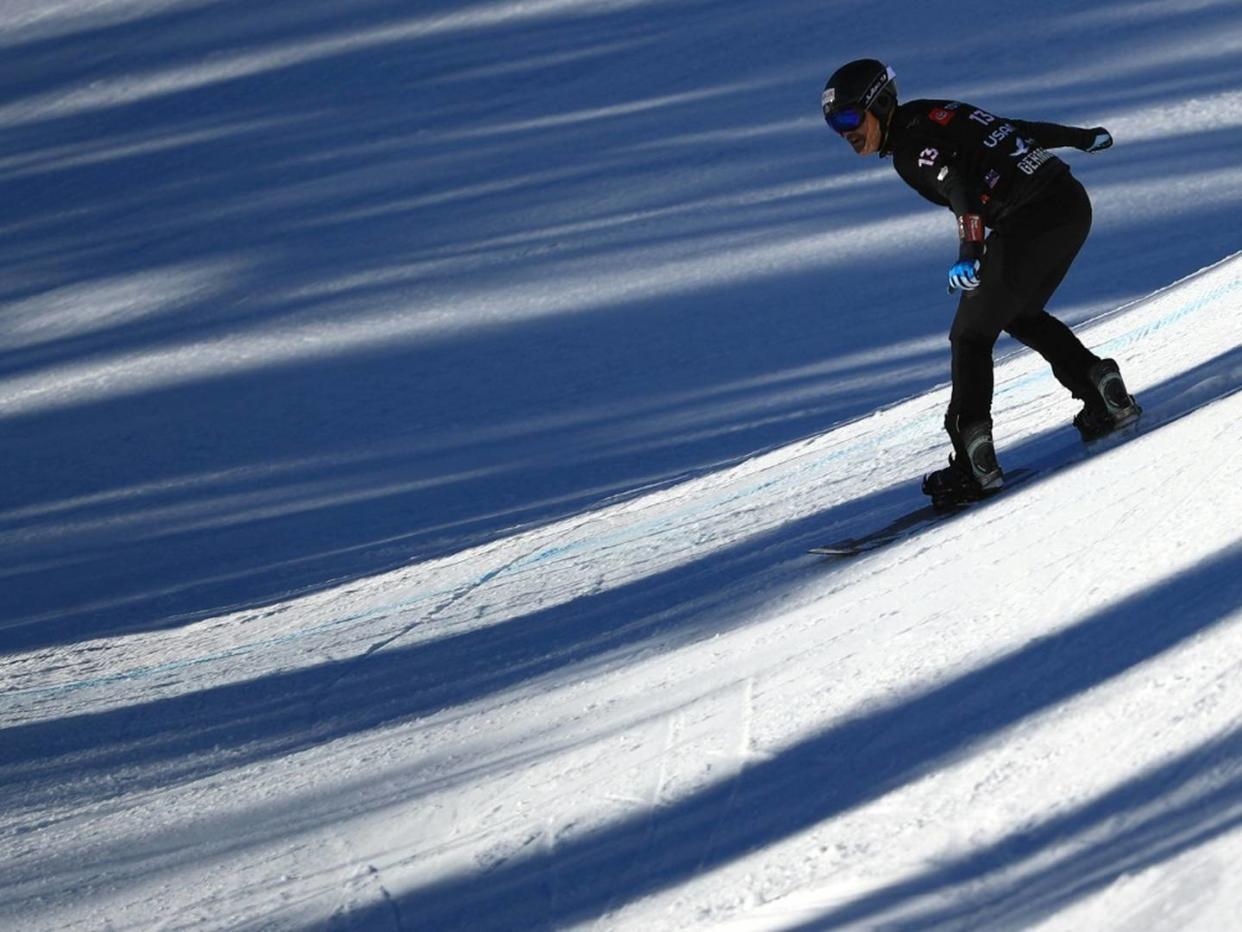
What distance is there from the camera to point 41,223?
42.3 feet

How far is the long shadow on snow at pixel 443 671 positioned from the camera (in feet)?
15.2

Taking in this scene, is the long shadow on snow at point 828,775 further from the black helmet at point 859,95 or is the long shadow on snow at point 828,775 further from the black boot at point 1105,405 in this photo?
the black helmet at point 859,95

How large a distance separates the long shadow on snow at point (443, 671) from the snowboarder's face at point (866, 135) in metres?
1.17

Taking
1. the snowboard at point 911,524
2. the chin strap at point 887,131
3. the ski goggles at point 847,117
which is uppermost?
the ski goggles at point 847,117

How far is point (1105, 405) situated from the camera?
4570 millimetres

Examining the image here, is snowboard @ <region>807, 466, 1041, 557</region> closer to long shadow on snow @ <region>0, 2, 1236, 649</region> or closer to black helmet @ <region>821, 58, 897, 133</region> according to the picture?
black helmet @ <region>821, 58, 897, 133</region>

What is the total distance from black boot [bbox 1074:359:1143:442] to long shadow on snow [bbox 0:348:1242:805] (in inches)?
3.7

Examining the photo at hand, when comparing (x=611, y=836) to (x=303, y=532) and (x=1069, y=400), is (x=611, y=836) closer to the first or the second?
(x=1069, y=400)

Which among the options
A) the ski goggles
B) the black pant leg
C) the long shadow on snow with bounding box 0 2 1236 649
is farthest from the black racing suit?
the long shadow on snow with bounding box 0 2 1236 649

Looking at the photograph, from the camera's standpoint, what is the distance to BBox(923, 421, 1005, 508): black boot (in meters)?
4.50

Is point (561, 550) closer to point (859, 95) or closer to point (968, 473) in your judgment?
point (968, 473)

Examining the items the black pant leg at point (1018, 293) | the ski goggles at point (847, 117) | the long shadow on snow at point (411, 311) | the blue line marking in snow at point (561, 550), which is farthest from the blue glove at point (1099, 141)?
the long shadow on snow at point (411, 311)

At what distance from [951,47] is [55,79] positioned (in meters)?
9.76

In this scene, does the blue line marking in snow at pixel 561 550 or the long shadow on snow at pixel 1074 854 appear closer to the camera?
the long shadow on snow at pixel 1074 854
